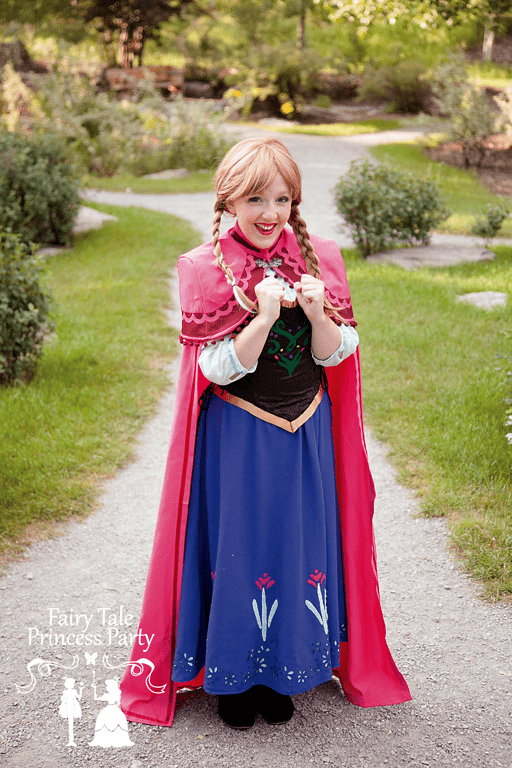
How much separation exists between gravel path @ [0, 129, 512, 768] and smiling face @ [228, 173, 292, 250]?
1.65m

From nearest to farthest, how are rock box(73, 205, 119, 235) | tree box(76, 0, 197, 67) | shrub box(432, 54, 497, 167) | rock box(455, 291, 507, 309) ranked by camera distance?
1. rock box(455, 291, 507, 309)
2. rock box(73, 205, 119, 235)
3. shrub box(432, 54, 497, 167)
4. tree box(76, 0, 197, 67)

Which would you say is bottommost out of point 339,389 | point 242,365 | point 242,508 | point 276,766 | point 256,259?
point 276,766

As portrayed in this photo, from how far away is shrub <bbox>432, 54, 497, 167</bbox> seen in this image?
48.8 ft

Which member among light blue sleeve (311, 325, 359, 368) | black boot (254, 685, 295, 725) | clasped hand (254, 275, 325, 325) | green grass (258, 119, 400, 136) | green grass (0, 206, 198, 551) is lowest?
green grass (0, 206, 198, 551)

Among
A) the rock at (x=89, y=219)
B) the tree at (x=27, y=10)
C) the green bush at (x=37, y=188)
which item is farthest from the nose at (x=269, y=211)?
the tree at (x=27, y=10)

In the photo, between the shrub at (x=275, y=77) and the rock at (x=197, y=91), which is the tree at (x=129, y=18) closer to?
the rock at (x=197, y=91)

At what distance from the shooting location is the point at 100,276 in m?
8.32

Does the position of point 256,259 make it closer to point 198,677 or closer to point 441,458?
point 198,677

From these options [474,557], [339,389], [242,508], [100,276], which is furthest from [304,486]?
[100,276]

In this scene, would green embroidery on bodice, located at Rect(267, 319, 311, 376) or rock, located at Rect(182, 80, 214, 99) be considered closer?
green embroidery on bodice, located at Rect(267, 319, 311, 376)

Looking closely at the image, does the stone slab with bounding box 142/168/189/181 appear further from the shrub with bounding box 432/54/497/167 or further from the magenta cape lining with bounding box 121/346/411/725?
the magenta cape lining with bounding box 121/346/411/725

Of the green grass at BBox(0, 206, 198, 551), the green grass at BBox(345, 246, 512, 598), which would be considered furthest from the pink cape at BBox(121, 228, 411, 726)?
the green grass at BBox(0, 206, 198, 551)

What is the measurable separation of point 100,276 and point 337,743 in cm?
699

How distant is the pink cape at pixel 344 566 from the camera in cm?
212
